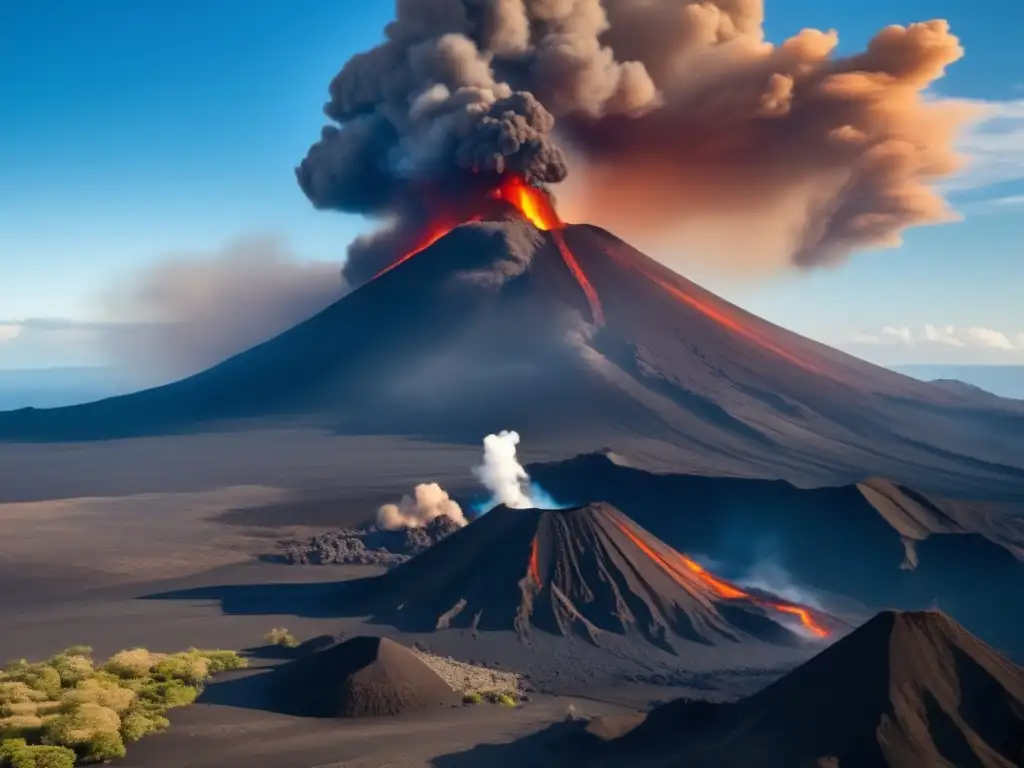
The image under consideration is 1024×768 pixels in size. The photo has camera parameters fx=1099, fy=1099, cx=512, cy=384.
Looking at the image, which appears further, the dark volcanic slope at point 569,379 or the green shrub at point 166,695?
the dark volcanic slope at point 569,379

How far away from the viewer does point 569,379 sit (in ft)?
356

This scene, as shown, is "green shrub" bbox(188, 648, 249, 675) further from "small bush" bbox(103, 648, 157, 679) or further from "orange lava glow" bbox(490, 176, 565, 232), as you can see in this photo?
"orange lava glow" bbox(490, 176, 565, 232)

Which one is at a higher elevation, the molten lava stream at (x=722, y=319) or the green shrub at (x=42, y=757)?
the molten lava stream at (x=722, y=319)

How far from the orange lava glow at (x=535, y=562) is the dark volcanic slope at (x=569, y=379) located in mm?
44657

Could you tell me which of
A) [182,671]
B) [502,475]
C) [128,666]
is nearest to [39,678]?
[128,666]

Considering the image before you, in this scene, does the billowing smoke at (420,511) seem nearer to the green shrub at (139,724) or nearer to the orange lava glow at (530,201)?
the green shrub at (139,724)

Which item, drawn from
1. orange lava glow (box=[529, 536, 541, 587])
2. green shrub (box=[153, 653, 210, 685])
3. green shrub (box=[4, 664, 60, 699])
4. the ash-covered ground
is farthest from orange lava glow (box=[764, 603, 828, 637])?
green shrub (box=[4, 664, 60, 699])

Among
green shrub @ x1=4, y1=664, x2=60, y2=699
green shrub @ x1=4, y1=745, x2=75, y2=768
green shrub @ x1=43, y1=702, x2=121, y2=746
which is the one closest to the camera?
green shrub @ x1=4, y1=745, x2=75, y2=768

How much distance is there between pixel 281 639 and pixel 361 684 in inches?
335

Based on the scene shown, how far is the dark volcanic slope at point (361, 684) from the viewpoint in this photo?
30328mm

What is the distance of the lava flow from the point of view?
123 meters

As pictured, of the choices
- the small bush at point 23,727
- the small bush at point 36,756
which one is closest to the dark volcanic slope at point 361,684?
the small bush at point 23,727

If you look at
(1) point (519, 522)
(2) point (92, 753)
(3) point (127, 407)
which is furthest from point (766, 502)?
(3) point (127, 407)

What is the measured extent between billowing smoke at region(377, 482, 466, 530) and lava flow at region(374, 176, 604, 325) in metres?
57.8
